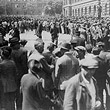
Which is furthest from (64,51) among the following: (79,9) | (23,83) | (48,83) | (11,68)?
(79,9)

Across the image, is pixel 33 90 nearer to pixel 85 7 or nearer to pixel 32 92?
pixel 32 92

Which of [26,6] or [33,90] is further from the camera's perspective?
[26,6]

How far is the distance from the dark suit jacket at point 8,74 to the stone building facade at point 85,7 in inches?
1406

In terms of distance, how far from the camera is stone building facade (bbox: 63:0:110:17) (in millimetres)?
40438

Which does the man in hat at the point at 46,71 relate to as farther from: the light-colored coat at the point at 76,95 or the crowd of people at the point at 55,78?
the light-colored coat at the point at 76,95

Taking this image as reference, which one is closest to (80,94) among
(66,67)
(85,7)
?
(66,67)

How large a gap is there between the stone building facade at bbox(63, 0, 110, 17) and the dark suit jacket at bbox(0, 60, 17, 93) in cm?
3572

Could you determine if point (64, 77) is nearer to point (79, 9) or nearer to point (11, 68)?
point (11, 68)

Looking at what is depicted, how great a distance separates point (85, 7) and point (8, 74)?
5520 centimetres

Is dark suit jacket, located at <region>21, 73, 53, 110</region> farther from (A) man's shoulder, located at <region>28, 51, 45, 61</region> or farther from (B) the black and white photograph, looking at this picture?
(A) man's shoulder, located at <region>28, 51, 45, 61</region>

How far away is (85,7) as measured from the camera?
58219 millimetres

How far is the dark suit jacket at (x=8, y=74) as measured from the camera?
473 cm

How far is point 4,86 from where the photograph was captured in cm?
479

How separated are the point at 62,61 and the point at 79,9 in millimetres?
61237
